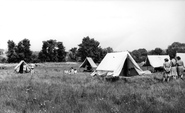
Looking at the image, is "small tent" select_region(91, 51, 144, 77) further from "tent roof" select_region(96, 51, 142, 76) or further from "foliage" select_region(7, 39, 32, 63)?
"foliage" select_region(7, 39, 32, 63)

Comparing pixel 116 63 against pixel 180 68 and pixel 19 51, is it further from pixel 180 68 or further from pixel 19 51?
pixel 19 51

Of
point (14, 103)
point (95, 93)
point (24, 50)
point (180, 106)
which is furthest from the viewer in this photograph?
point (24, 50)

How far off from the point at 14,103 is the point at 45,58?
52043mm

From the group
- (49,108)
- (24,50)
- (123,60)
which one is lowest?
(49,108)

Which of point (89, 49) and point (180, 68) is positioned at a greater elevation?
point (89, 49)

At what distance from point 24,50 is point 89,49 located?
2063cm

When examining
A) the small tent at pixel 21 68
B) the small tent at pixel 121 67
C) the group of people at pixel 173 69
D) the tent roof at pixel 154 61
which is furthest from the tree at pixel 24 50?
the group of people at pixel 173 69

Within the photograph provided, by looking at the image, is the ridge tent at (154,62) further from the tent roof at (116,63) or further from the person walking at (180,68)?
the person walking at (180,68)

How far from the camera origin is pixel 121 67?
12.9m

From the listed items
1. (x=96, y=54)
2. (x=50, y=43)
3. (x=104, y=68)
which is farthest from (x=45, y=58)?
(x=104, y=68)

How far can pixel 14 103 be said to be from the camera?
4637 mm

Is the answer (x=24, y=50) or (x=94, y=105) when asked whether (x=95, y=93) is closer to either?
(x=94, y=105)

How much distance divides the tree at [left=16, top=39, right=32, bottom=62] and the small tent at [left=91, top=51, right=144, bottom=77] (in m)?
43.2

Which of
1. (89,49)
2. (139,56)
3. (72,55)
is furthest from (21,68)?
(139,56)
